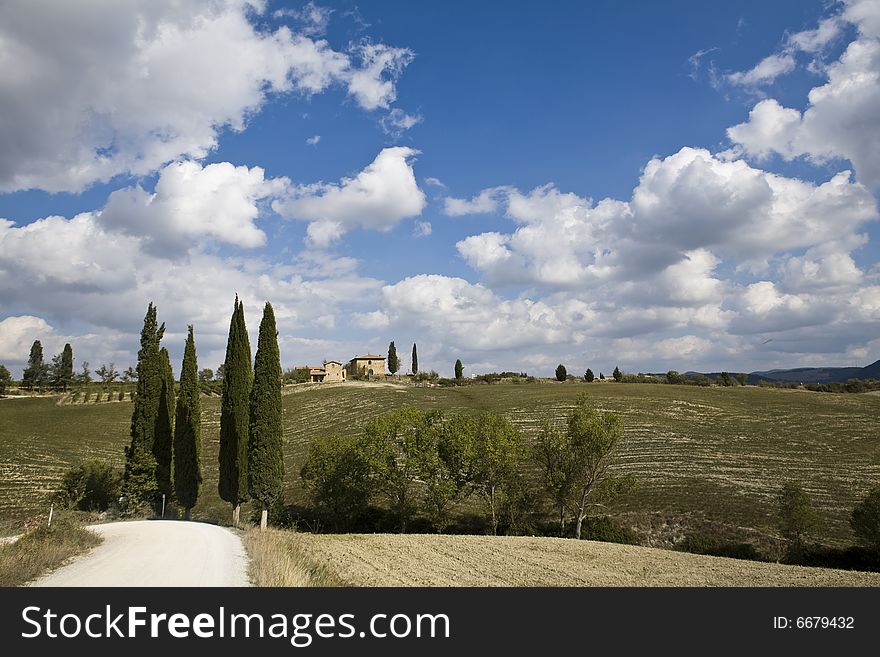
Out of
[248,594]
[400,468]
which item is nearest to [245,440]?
[400,468]

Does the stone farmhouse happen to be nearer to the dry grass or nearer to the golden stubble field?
the golden stubble field

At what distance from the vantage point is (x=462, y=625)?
29.1 ft

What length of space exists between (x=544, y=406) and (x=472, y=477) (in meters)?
38.2

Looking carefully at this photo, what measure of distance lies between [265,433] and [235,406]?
4180 mm

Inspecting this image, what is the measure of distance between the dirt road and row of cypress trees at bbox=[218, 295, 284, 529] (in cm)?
1225

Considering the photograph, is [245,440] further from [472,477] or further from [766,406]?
[766,406]

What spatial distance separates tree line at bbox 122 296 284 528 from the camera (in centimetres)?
3362

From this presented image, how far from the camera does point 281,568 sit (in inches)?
511

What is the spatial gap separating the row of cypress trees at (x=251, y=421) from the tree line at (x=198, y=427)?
6 centimetres

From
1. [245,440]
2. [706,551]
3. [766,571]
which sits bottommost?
[706,551]

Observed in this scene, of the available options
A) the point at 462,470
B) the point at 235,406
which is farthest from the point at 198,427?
the point at 462,470

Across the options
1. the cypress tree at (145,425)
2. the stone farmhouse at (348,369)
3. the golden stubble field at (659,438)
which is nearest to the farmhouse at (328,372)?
the stone farmhouse at (348,369)

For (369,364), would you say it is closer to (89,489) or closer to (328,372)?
(328,372)

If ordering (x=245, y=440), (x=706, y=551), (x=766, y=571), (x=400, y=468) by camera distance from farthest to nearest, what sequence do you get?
(x=400, y=468) → (x=245, y=440) → (x=706, y=551) → (x=766, y=571)
